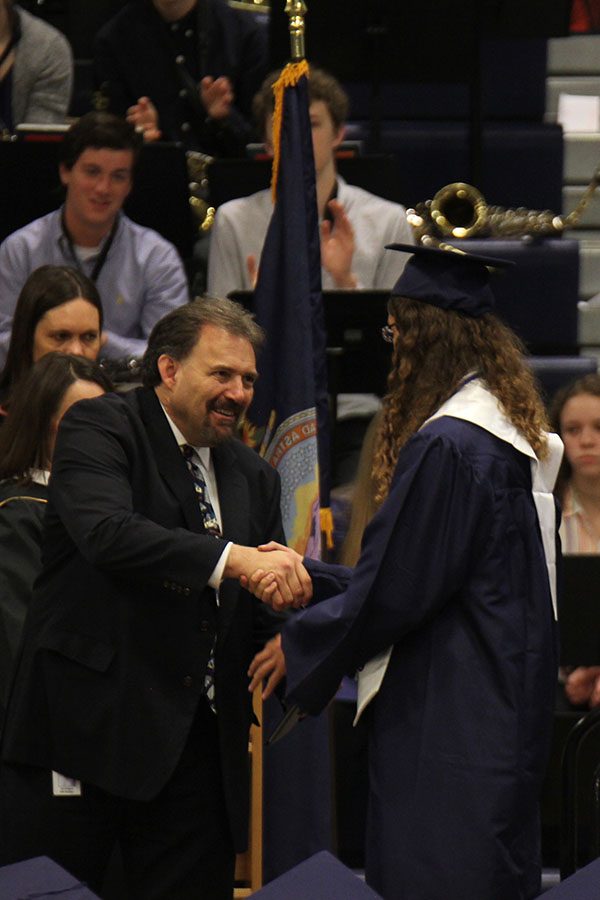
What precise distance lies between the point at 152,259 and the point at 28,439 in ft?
7.03

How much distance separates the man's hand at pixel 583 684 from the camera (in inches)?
205

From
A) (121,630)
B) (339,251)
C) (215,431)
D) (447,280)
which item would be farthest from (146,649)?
(339,251)

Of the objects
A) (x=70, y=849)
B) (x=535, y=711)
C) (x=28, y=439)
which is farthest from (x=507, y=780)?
(x=28, y=439)

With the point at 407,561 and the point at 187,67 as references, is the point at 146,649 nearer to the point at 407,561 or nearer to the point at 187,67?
the point at 407,561

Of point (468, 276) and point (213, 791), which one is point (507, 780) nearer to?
point (213, 791)

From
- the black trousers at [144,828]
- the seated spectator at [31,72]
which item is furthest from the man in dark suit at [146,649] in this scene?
the seated spectator at [31,72]

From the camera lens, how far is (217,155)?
25.1ft

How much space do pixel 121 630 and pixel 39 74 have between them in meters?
4.62

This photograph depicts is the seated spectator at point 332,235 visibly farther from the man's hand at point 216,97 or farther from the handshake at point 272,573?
the handshake at point 272,573

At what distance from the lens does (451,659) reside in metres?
3.67

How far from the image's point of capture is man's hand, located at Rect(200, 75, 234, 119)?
293 inches

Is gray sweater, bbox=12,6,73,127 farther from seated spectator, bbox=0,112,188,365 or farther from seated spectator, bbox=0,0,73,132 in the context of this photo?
seated spectator, bbox=0,112,188,365

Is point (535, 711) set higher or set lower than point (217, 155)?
lower

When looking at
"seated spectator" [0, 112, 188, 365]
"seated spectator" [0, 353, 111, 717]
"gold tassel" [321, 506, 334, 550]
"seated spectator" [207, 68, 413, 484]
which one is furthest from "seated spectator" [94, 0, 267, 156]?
"seated spectator" [0, 353, 111, 717]
